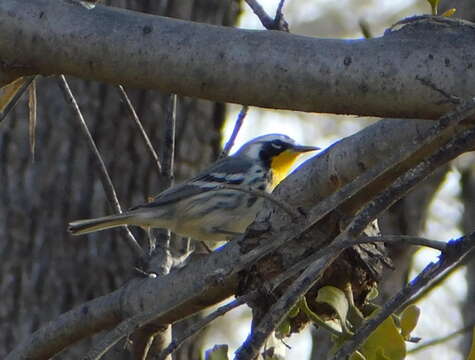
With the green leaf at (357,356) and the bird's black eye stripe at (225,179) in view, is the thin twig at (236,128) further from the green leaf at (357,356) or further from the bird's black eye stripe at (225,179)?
the bird's black eye stripe at (225,179)

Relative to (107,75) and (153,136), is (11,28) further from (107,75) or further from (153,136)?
(153,136)

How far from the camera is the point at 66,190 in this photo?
18.2ft

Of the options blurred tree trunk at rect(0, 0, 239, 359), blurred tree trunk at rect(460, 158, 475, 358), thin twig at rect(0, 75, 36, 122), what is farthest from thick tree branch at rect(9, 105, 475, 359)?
blurred tree trunk at rect(460, 158, 475, 358)

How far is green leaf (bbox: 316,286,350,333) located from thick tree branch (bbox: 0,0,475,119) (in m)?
0.53

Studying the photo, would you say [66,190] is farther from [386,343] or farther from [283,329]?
[386,343]

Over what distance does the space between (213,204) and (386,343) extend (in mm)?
3521

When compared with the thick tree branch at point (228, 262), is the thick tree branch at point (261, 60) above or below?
above

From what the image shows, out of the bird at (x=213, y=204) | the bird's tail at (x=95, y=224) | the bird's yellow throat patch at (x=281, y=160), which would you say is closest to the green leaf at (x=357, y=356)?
the bird's tail at (x=95, y=224)

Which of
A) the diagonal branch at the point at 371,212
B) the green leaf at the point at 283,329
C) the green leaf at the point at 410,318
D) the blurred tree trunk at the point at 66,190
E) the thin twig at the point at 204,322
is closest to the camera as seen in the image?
the diagonal branch at the point at 371,212

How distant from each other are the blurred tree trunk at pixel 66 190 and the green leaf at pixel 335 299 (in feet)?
9.66

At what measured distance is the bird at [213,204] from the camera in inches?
212

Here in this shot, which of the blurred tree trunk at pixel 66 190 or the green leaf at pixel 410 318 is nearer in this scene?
the green leaf at pixel 410 318

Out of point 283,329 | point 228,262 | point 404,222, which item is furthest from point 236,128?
point 404,222

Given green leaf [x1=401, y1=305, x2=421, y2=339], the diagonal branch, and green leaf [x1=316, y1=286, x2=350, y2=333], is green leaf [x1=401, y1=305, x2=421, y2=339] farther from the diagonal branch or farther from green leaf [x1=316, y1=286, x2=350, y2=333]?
the diagonal branch
